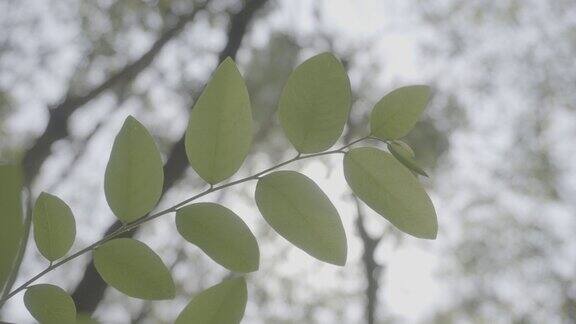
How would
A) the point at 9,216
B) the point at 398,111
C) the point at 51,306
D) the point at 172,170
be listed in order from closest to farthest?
the point at 9,216
the point at 51,306
the point at 398,111
the point at 172,170

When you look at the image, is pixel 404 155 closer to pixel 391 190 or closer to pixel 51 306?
pixel 391 190

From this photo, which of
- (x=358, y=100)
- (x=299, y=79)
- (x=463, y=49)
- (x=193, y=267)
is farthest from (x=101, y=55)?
(x=299, y=79)

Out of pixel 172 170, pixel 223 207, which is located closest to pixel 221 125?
pixel 223 207

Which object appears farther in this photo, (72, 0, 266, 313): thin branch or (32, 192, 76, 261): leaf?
(72, 0, 266, 313): thin branch

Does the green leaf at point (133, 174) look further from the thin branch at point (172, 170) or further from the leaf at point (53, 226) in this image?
the thin branch at point (172, 170)

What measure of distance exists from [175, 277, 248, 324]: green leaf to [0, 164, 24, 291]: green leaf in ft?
0.49

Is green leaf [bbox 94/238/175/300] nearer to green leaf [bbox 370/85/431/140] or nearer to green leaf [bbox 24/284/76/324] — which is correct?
green leaf [bbox 24/284/76/324]

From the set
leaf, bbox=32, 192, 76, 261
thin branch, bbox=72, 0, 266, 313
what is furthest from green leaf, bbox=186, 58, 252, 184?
thin branch, bbox=72, 0, 266, 313

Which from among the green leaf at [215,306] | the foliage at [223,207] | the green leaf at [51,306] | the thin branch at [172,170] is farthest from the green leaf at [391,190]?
the thin branch at [172,170]

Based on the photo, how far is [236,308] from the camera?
1.37 ft

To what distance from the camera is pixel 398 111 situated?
1.72 feet

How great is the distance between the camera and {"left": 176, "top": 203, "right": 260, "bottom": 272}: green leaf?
414 millimetres

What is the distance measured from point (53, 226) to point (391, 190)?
256 mm

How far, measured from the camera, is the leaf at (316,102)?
0.44 m
